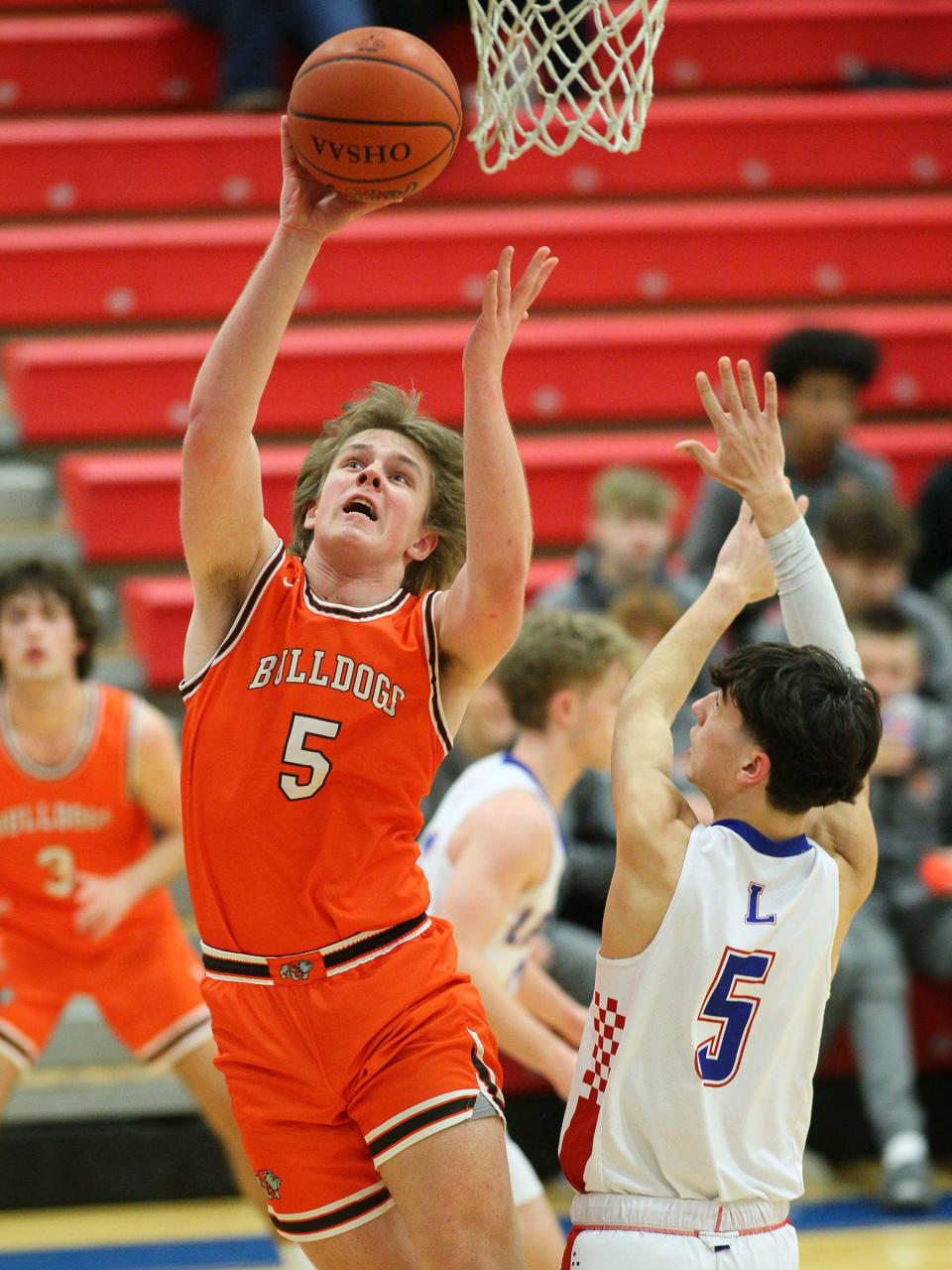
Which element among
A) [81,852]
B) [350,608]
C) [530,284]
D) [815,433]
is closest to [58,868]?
[81,852]

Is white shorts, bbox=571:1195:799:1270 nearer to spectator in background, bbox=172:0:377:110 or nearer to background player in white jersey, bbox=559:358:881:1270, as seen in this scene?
background player in white jersey, bbox=559:358:881:1270

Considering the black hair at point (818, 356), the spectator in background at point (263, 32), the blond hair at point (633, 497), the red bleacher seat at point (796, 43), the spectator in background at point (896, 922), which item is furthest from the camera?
the red bleacher seat at point (796, 43)

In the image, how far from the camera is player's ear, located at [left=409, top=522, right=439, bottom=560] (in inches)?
129

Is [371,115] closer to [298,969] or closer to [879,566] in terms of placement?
[298,969]

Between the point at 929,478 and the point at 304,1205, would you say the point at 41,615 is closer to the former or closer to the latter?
the point at 304,1205

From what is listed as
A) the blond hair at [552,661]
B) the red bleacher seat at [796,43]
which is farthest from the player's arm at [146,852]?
the red bleacher seat at [796,43]

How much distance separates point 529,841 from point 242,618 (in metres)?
1.03

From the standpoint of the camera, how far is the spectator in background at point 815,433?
23.1 feet

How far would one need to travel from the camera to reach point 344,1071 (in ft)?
9.79

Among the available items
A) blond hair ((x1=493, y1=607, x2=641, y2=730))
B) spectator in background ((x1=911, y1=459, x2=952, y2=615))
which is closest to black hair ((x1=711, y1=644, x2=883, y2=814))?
blond hair ((x1=493, y1=607, x2=641, y2=730))

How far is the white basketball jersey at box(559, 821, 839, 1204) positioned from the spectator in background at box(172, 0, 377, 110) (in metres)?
6.76

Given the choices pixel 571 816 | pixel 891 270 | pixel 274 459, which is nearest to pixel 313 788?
pixel 571 816

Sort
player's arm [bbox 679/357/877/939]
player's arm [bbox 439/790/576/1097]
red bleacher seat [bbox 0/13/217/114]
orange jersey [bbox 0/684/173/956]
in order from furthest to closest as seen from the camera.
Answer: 1. red bleacher seat [bbox 0/13/217/114]
2. orange jersey [bbox 0/684/173/956]
3. player's arm [bbox 439/790/576/1097]
4. player's arm [bbox 679/357/877/939]

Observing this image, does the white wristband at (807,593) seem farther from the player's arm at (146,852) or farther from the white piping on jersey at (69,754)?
the white piping on jersey at (69,754)
